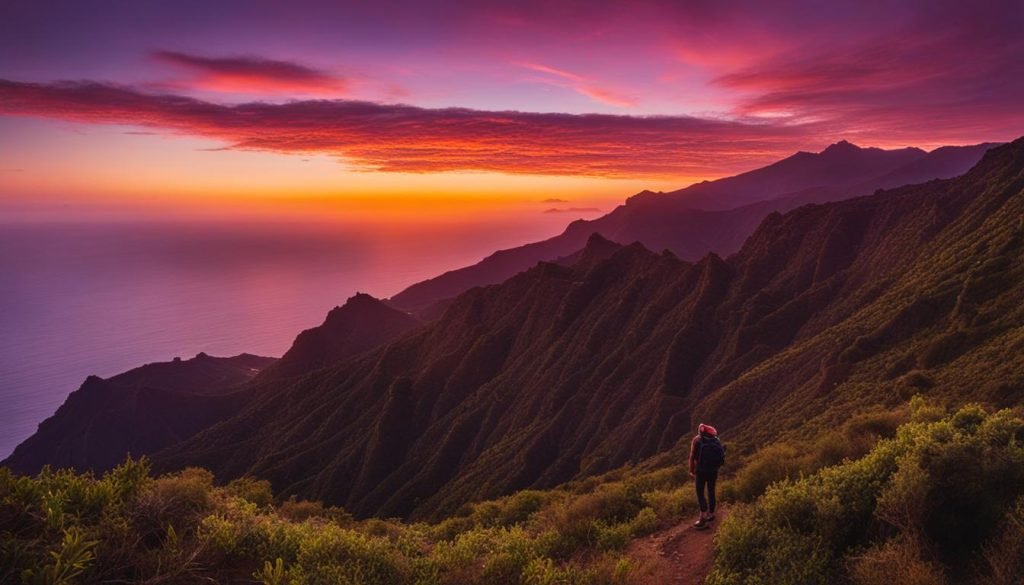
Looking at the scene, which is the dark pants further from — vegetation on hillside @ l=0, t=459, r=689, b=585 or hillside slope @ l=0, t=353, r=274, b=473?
hillside slope @ l=0, t=353, r=274, b=473

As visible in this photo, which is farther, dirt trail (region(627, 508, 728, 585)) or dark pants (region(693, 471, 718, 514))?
dark pants (region(693, 471, 718, 514))

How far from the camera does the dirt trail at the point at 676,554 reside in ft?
30.9

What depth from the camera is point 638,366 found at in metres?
56.2

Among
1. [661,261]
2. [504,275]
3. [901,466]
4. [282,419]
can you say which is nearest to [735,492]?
[901,466]

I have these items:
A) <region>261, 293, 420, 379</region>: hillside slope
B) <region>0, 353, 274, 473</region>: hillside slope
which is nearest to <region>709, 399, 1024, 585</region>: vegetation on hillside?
<region>261, 293, 420, 379</region>: hillside slope

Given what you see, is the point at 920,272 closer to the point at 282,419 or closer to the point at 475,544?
the point at 475,544

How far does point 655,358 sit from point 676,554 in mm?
46324

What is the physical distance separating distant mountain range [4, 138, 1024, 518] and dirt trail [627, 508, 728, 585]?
12.7m

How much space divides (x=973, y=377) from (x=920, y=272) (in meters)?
21.3

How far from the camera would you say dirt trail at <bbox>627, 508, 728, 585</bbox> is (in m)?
9.41

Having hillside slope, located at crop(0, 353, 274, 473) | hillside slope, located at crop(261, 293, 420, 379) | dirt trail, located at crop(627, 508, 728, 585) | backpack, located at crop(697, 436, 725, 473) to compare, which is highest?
backpack, located at crop(697, 436, 725, 473)

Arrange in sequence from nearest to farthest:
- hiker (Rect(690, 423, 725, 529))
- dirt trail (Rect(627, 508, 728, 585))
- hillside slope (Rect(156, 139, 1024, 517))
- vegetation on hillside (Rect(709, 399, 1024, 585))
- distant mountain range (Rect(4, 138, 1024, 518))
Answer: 1. vegetation on hillside (Rect(709, 399, 1024, 585))
2. dirt trail (Rect(627, 508, 728, 585))
3. hiker (Rect(690, 423, 725, 529))
4. distant mountain range (Rect(4, 138, 1024, 518))
5. hillside slope (Rect(156, 139, 1024, 517))

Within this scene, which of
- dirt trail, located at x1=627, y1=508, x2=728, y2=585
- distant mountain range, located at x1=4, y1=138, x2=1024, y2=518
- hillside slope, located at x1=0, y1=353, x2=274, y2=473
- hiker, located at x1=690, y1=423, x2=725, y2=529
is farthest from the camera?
hillside slope, located at x1=0, y1=353, x2=274, y2=473

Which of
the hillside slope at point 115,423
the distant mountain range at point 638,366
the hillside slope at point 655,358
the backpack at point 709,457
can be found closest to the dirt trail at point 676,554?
the backpack at point 709,457
